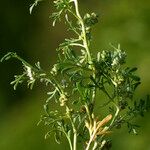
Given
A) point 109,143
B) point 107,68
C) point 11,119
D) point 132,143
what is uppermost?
point 107,68

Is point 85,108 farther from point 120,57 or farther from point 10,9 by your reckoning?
point 10,9

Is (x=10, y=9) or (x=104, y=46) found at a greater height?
(x=10, y=9)

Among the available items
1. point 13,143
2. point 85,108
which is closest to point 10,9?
point 13,143

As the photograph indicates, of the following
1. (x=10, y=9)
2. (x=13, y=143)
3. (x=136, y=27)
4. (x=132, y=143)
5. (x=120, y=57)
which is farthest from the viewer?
(x=10, y=9)

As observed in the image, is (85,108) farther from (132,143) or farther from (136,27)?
(136,27)

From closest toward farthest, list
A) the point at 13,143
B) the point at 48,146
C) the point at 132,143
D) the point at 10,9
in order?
the point at 132,143
the point at 48,146
the point at 13,143
the point at 10,9

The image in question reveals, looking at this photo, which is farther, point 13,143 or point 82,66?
point 13,143
